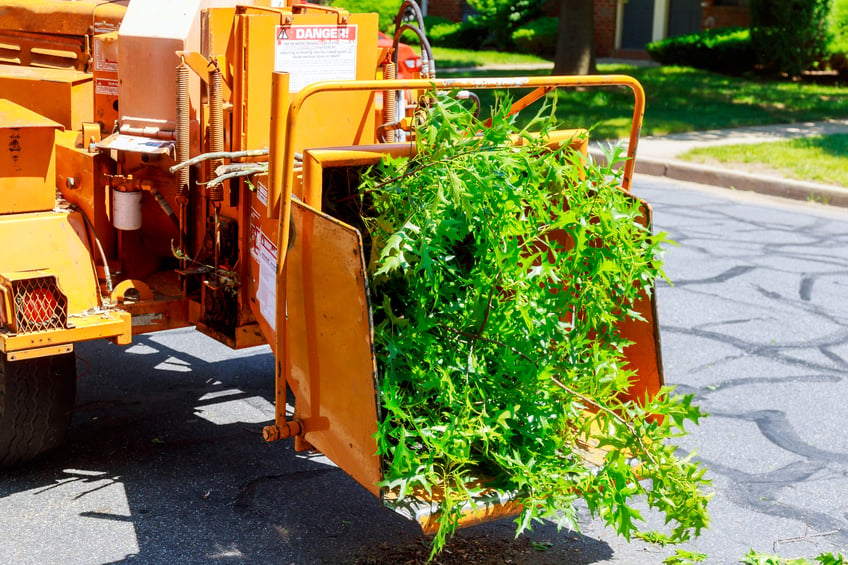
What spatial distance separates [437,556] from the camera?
367 centimetres

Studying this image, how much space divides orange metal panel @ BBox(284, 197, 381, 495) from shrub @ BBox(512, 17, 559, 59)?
21397mm

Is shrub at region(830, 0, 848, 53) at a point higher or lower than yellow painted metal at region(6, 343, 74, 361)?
higher

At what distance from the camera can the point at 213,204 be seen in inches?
163

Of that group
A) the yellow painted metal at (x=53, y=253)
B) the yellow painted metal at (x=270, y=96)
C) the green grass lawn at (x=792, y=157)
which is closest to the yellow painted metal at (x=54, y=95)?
the yellow painted metal at (x=53, y=253)

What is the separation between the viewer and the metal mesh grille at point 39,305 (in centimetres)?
371

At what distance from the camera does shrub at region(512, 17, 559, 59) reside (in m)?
24.0

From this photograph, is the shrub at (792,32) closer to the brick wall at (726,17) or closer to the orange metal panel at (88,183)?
the brick wall at (726,17)

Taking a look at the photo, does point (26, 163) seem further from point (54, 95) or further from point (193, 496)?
point (193, 496)

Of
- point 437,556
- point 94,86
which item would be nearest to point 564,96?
point 94,86

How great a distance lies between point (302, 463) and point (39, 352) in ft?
4.14

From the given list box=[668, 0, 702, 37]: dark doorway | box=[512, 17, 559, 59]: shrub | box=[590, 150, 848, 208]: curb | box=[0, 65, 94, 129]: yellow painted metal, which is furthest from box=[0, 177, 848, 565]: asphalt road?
box=[668, 0, 702, 37]: dark doorway

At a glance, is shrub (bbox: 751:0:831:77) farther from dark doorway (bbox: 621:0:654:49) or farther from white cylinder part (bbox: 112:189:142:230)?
white cylinder part (bbox: 112:189:142:230)

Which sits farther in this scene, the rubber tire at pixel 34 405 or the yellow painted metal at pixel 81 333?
the rubber tire at pixel 34 405

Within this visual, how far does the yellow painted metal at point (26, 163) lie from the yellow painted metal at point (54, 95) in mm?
742
